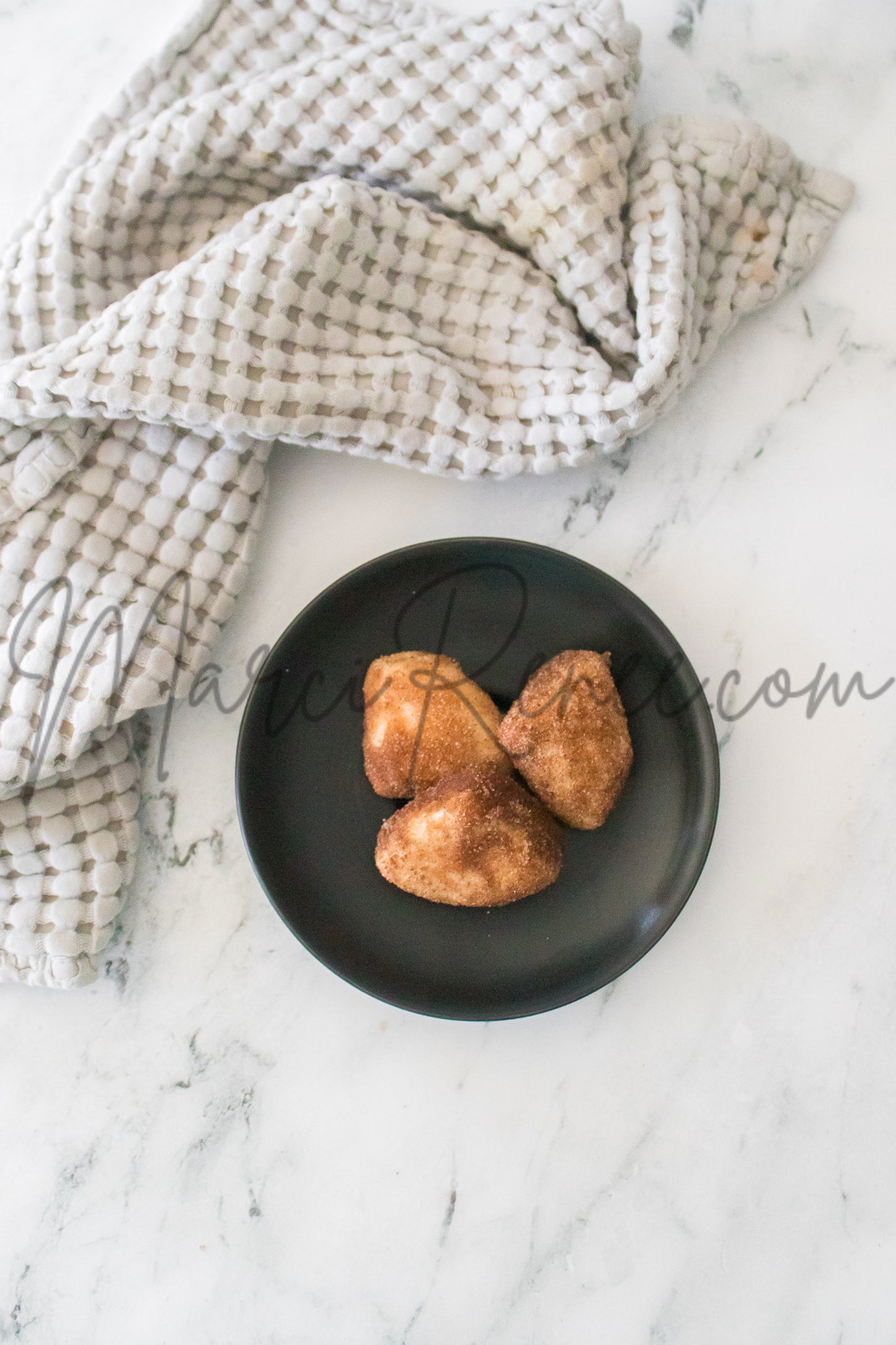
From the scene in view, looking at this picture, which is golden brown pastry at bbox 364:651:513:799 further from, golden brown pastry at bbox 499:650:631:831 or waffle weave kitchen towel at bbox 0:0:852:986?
waffle weave kitchen towel at bbox 0:0:852:986

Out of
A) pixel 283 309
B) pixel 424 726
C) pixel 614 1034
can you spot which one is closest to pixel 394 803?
pixel 424 726

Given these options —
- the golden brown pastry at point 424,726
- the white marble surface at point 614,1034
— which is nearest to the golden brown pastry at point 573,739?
the golden brown pastry at point 424,726

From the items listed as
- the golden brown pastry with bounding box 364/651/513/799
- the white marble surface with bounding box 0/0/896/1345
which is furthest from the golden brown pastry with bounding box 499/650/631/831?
the white marble surface with bounding box 0/0/896/1345

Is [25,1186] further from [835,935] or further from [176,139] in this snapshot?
[176,139]

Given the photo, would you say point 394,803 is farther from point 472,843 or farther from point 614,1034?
point 614,1034

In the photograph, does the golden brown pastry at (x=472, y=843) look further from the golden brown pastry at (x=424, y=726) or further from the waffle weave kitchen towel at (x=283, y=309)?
the waffle weave kitchen towel at (x=283, y=309)

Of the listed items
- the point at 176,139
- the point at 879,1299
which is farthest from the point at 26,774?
the point at 879,1299

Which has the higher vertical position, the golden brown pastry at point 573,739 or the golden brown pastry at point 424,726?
the golden brown pastry at point 573,739
